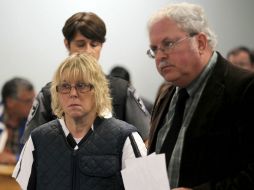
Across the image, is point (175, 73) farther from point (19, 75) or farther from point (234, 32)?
point (234, 32)

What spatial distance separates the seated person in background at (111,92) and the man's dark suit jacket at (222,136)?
0.98 meters

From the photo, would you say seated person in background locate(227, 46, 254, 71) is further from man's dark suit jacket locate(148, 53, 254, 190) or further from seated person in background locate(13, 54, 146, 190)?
man's dark suit jacket locate(148, 53, 254, 190)

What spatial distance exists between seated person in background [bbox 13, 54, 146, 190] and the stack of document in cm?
44

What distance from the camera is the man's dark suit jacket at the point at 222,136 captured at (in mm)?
1315

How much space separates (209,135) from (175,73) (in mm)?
211

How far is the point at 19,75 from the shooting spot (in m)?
4.22

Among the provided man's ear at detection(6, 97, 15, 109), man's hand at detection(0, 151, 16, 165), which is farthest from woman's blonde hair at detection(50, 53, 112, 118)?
man's ear at detection(6, 97, 15, 109)

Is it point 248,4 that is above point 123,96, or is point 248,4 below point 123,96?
above

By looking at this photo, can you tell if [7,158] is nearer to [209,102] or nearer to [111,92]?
[111,92]

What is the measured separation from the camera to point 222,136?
4.48 ft

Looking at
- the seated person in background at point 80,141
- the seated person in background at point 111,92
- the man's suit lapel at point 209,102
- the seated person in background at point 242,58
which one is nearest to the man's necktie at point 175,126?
the man's suit lapel at point 209,102

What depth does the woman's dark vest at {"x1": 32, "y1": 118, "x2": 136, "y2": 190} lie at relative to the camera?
1.91 m

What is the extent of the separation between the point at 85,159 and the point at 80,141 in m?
0.09

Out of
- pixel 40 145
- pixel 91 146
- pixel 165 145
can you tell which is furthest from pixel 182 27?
pixel 40 145
